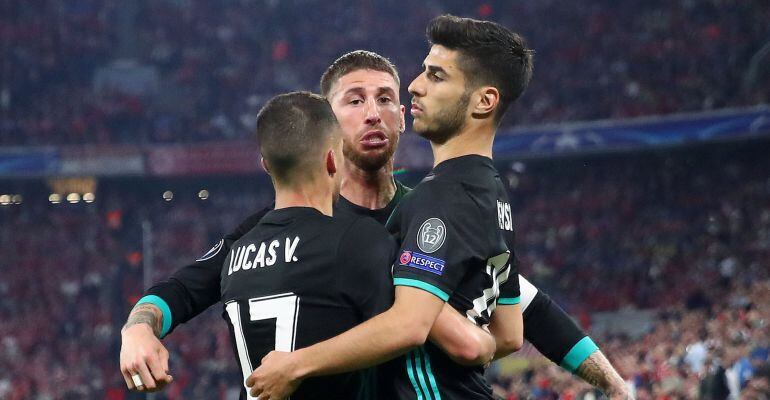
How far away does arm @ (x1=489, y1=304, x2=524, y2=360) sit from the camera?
13.4 ft

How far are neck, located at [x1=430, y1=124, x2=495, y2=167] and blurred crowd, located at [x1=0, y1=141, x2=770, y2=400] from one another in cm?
1051

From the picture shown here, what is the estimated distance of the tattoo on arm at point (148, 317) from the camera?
3.90m

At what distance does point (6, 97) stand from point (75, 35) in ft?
10.7

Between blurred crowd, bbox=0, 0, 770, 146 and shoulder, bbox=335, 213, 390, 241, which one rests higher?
shoulder, bbox=335, 213, 390, 241

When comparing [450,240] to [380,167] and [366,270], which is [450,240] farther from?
[380,167]

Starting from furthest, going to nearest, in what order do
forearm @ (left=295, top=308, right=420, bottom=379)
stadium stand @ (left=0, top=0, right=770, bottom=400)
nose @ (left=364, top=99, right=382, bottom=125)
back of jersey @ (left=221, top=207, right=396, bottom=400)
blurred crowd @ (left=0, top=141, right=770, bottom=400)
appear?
stadium stand @ (left=0, top=0, right=770, bottom=400)
blurred crowd @ (left=0, top=141, right=770, bottom=400)
nose @ (left=364, top=99, right=382, bottom=125)
back of jersey @ (left=221, top=207, right=396, bottom=400)
forearm @ (left=295, top=308, right=420, bottom=379)

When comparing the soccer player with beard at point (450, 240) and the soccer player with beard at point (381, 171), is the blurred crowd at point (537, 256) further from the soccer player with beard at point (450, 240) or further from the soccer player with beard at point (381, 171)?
the soccer player with beard at point (450, 240)

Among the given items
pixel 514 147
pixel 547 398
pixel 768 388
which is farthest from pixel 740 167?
pixel 768 388

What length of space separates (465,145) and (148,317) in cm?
128

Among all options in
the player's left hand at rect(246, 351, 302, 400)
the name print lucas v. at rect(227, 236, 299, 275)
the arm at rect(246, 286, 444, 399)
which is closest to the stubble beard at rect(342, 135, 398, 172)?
the name print lucas v. at rect(227, 236, 299, 275)

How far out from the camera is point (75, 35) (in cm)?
3291

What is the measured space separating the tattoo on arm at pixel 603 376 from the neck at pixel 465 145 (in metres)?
1.32

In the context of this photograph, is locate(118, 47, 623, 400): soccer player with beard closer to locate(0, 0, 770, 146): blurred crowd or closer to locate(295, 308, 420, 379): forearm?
locate(295, 308, 420, 379): forearm

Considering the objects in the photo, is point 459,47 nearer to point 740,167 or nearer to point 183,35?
point 740,167
